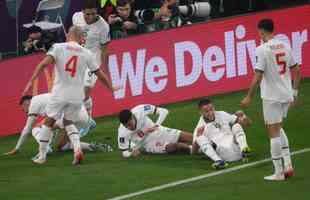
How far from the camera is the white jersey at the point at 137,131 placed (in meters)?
18.9

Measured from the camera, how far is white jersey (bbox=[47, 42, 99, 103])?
18.2m

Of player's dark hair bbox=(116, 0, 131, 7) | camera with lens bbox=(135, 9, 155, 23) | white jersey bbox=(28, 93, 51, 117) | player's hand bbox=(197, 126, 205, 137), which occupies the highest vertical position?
player's dark hair bbox=(116, 0, 131, 7)

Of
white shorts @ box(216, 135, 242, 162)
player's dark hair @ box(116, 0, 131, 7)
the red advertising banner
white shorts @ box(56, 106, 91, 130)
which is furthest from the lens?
player's dark hair @ box(116, 0, 131, 7)

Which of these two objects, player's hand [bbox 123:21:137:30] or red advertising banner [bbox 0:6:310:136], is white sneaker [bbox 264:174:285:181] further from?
player's hand [bbox 123:21:137:30]

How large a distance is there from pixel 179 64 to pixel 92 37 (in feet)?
10.3

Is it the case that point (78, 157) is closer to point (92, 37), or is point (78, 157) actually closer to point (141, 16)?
point (92, 37)

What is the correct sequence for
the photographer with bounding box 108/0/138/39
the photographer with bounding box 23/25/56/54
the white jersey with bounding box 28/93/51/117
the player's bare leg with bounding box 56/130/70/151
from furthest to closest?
1. the photographer with bounding box 108/0/138/39
2. the photographer with bounding box 23/25/56/54
3. the player's bare leg with bounding box 56/130/70/151
4. the white jersey with bounding box 28/93/51/117

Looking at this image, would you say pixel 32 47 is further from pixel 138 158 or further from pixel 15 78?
pixel 138 158

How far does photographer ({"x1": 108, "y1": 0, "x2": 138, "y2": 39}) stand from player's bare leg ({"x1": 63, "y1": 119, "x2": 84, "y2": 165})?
5.41 meters

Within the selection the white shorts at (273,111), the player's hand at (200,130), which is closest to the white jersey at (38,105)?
the player's hand at (200,130)

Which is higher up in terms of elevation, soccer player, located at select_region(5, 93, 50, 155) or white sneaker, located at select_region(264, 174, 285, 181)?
soccer player, located at select_region(5, 93, 50, 155)

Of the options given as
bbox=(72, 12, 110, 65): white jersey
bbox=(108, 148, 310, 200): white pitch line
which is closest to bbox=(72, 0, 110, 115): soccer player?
bbox=(72, 12, 110, 65): white jersey

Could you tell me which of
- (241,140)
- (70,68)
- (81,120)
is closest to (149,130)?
(81,120)

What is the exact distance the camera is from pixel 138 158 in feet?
62.4
